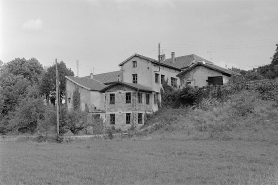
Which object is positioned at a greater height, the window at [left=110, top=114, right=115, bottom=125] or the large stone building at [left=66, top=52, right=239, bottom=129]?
the large stone building at [left=66, top=52, right=239, bottom=129]

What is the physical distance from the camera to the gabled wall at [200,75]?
4547 cm

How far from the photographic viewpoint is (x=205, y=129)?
33.0 meters

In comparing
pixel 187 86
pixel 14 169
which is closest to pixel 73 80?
pixel 187 86

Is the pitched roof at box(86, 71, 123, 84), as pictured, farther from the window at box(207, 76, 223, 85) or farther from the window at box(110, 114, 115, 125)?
the window at box(207, 76, 223, 85)

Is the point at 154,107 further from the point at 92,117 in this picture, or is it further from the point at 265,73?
the point at 265,73

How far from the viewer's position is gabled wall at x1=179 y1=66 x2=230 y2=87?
149ft

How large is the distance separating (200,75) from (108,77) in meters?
17.8

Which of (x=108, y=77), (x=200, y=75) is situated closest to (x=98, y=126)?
(x=200, y=75)

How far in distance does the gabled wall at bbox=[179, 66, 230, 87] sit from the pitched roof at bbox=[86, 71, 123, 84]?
12714mm

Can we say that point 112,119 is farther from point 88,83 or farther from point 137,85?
point 88,83

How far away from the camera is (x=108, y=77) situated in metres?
56.8

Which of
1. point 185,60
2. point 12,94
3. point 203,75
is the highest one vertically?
point 185,60

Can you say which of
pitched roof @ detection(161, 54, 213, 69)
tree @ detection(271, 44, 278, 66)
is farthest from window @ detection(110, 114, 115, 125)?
tree @ detection(271, 44, 278, 66)

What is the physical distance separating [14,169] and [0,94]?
4372cm
